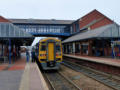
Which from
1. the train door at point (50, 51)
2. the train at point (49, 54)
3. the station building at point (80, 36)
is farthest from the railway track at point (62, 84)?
the station building at point (80, 36)

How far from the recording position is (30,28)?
4403 centimetres

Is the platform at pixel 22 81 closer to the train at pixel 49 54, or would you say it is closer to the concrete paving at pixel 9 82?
the concrete paving at pixel 9 82

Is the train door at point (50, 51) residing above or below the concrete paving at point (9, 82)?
above

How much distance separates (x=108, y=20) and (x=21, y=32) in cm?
2451

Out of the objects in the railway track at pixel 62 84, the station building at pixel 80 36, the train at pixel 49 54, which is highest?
the station building at pixel 80 36

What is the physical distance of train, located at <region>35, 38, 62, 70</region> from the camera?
486 inches

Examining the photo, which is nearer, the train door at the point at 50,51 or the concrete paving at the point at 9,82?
the concrete paving at the point at 9,82

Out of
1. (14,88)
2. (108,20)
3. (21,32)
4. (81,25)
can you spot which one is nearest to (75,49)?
(81,25)

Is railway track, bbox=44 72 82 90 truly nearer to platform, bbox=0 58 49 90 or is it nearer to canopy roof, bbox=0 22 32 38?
platform, bbox=0 58 49 90

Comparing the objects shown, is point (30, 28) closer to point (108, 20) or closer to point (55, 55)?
point (108, 20)

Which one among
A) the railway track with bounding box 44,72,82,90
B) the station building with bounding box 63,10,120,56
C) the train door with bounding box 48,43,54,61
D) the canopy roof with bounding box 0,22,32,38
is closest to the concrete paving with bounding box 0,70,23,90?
the railway track with bounding box 44,72,82,90

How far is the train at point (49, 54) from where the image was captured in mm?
12352

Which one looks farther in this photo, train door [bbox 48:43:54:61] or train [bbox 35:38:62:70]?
train door [bbox 48:43:54:61]

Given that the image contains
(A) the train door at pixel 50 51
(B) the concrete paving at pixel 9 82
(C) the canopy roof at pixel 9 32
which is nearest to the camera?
(B) the concrete paving at pixel 9 82
